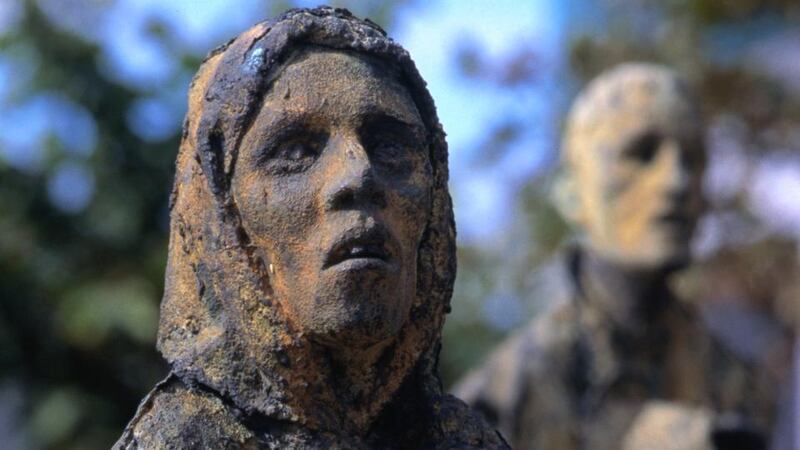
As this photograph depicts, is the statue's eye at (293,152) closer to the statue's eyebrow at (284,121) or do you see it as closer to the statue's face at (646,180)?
the statue's eyebrow at (284,121)

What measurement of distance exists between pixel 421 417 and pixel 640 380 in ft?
15.8

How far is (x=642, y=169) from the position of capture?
30.4 ft

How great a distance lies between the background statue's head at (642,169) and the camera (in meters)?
9.14

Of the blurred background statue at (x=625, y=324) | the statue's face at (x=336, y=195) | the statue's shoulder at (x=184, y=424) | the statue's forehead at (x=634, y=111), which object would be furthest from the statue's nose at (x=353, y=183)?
the statue's forehead at (x=634, y=111)

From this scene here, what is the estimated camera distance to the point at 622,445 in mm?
8602

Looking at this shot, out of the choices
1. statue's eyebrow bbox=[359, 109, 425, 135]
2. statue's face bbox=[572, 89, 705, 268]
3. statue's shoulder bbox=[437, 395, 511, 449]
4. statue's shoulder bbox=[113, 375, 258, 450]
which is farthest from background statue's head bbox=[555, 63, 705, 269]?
statue's shoulder bbox=[113, 375, 258, 450]

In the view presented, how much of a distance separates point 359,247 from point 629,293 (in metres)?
5.31

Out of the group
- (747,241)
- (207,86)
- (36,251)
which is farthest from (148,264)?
(207,86)

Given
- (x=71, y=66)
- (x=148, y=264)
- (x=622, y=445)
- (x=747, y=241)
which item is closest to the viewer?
(x=622, y=445)

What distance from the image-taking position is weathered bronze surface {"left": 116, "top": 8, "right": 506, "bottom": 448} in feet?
13.2

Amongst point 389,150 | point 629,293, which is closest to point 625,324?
point 629,293

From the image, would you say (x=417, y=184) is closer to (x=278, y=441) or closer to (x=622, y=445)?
(x=278, y=441)

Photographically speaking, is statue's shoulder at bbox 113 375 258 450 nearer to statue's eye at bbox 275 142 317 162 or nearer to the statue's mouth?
the statue's mouth

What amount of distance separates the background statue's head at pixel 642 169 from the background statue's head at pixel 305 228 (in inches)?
197
